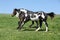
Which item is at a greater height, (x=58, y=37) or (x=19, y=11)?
(x=19, y=11)

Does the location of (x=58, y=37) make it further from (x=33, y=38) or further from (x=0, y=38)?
(x=0, y=38)

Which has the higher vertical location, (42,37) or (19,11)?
(19,11)

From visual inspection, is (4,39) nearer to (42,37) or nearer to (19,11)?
(42,37)

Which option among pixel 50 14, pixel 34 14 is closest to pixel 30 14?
pixel 34 14

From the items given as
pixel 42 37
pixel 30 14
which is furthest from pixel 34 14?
pixel 42 37

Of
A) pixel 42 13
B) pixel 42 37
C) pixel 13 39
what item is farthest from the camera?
pixel 42 13

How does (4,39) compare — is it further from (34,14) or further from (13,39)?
(34,14)

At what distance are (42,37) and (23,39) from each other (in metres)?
1.65

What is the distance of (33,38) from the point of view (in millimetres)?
16719

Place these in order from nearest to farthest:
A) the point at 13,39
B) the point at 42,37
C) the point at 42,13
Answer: the point at 13,39
the point at 42,37
the point at 42,13

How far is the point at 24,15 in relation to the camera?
2223 cm

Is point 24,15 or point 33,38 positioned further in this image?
point 24,15

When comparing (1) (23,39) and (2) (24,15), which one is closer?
(1) (23,39)

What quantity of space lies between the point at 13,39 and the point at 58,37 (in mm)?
3558
